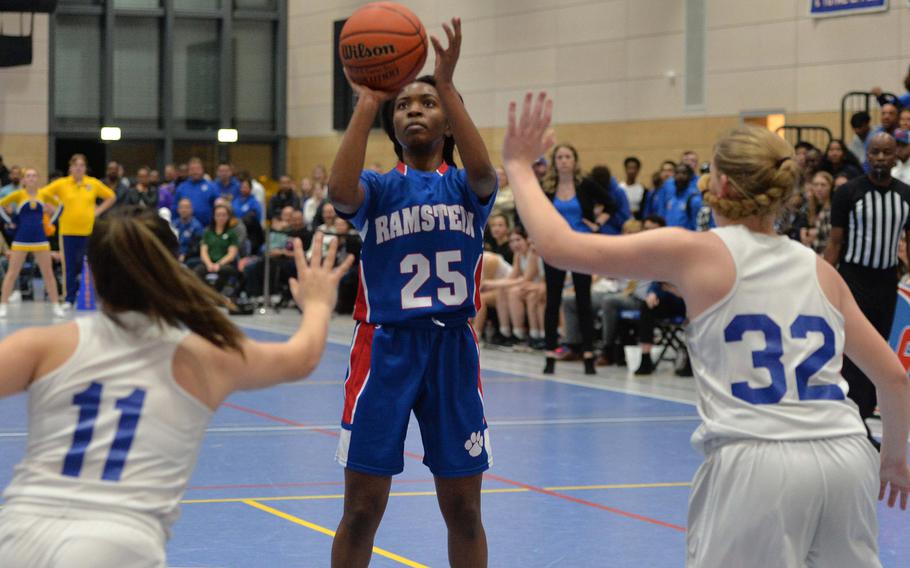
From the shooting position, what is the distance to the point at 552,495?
23.3 feet

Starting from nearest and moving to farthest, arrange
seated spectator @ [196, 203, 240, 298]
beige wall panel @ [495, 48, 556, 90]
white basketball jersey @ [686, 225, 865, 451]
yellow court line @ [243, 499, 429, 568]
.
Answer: white basketball jersey @ [686, 225, 865, 451]
yellow court line @ [243, 499, 429, 568]
seated spectator @ [196, 203, 240, 298]
beige wall panel @ [495, 48, 556, 90]

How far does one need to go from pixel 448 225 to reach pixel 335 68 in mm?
24598

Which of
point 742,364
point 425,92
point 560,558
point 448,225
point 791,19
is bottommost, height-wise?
point 560,558

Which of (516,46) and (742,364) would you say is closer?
(742,364)

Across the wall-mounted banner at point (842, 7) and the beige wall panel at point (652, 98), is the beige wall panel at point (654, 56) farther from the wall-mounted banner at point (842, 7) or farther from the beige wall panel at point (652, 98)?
the wall-mounted banner at point (842, 7)

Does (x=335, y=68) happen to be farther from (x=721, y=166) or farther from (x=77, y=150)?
(x=721, y=166)

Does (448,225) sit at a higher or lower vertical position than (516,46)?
lower

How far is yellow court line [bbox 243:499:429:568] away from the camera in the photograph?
5703 millimetres

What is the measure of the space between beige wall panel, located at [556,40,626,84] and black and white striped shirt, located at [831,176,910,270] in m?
12.3

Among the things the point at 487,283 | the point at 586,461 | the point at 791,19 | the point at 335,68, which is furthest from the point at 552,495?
the point at 335,68

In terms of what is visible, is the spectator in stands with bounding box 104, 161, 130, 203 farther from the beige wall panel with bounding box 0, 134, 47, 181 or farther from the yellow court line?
the yellow court line

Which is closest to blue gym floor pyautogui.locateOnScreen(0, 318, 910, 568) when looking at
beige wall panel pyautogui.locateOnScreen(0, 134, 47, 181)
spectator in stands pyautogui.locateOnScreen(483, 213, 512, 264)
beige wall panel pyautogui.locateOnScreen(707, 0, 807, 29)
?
spectator in stands pyautogui.locateOnScreen(483, 213, 512, 264)

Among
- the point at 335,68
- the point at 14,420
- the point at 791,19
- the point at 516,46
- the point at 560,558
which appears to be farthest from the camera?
the point at 335,68

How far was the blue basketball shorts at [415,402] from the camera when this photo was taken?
14.2 ft
